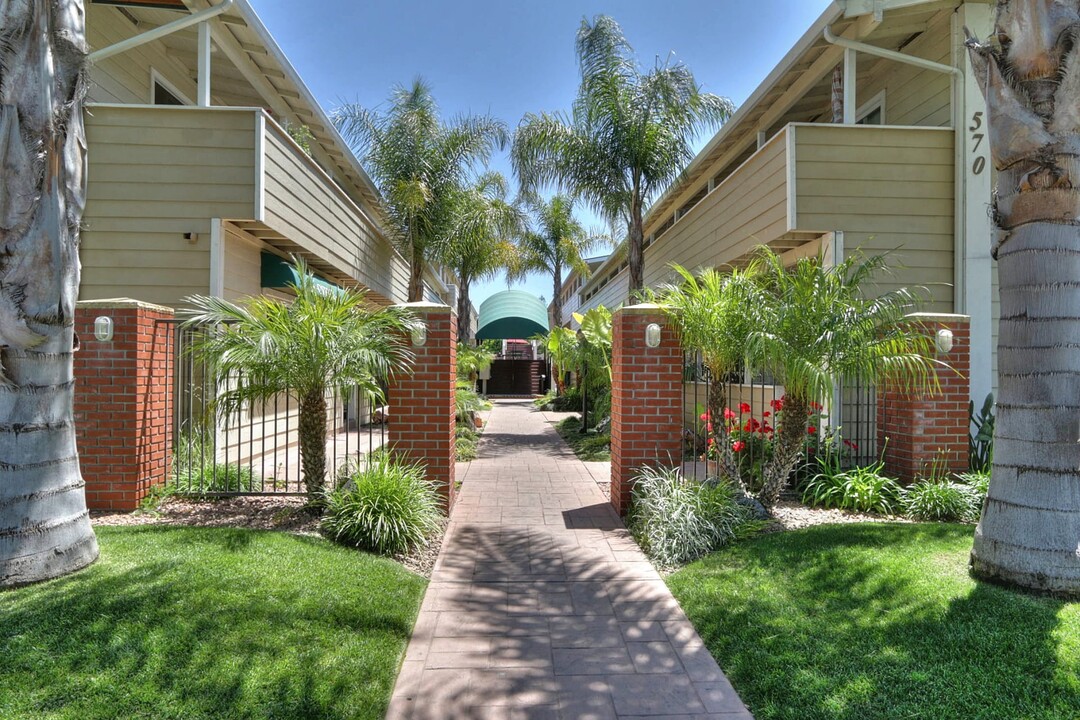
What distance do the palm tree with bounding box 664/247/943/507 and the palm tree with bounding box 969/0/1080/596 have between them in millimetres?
1557

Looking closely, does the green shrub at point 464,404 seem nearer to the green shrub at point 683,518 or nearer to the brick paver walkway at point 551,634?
the brick paver walkway at point 551,634

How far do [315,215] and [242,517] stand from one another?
5.48m

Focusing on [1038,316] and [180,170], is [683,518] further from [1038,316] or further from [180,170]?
[180,170]

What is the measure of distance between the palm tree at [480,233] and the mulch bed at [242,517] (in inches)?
337

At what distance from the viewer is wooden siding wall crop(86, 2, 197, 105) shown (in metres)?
7.92

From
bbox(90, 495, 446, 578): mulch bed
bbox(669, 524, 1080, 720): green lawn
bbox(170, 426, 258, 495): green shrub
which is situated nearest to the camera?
bbox(669, 524, 1080, 720): green lawn

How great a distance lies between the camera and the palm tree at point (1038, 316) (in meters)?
3.49

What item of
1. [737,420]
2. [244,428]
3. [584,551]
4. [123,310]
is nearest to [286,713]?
[584,551]

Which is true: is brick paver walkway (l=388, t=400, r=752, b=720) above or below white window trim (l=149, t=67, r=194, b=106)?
below

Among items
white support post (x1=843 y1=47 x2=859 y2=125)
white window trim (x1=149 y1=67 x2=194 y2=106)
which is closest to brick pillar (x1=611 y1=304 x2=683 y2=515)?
white support post (x1=843 y1=47 x2=859 y2=125)

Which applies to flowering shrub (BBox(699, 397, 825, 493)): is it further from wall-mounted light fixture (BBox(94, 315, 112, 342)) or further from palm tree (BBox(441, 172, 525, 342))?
palm tree (BBox(441, 172, 525, 342))

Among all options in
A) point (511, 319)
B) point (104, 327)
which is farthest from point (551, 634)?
point (511, 319)

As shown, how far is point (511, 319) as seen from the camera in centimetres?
2252

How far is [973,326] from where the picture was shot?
7.83 meters
